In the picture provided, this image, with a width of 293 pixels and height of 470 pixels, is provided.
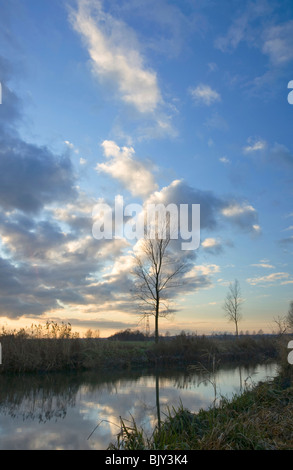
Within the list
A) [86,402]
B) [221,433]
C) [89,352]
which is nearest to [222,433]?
[221,433]

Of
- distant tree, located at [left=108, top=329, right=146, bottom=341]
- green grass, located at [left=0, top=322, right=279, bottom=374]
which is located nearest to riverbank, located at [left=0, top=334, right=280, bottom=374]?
green grass, located at [left=0, top=322, right=279, bottom=374]

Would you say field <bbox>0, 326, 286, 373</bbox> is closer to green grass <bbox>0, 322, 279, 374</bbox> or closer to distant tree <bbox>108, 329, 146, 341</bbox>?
green grass <bbox>0, 322, 279, 374</bbox>

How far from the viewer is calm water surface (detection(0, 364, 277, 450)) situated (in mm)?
7457

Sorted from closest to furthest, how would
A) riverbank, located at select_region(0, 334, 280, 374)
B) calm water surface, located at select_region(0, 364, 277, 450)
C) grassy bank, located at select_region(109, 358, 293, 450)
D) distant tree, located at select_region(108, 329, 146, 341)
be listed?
grassy bank, located at select_region(109, 358, 293, 450) → calm water surface, located at select_region(0, 364, 277, 450) → riverbank, located at select_region(0, 334, 280, 374) → distant tree, located at select_region(108, 329, 146, 341)

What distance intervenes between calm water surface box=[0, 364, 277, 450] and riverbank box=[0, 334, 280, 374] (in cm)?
121

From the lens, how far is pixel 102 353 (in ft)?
69.1

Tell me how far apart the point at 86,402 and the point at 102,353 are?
9.75 metres

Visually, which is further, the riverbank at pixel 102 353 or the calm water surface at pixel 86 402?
the riverbank at pixel 102 353

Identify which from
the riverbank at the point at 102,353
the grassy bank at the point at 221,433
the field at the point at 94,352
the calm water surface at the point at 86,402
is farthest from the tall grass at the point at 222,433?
the field at the point at 94,352

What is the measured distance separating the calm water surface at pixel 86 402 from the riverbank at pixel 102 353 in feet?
3.99

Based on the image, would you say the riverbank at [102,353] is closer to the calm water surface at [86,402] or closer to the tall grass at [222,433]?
the calm water surface at [86,402]

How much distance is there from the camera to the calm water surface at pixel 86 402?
24.5ft
